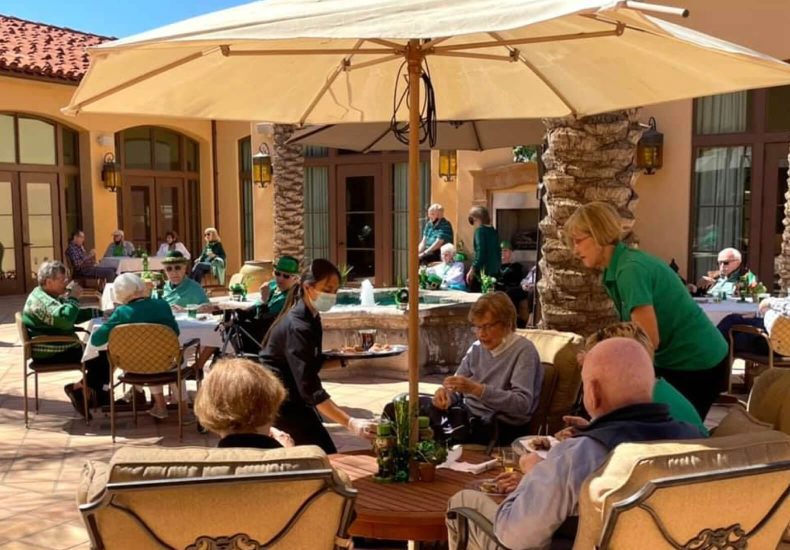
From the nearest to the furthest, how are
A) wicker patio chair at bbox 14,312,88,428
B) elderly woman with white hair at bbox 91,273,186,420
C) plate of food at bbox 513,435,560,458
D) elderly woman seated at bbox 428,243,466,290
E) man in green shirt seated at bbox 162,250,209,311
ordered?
plate of food at bbox 513,435,560,458, elderly woman with white hair at bbox 91,273,186,420, wicker patio chair at bbox 14,312,88,428, man in green shirt seated at bbox 162,250,209,311, elderly woman seated at bbox 428,243,466,290

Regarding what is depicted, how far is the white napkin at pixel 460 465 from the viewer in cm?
300

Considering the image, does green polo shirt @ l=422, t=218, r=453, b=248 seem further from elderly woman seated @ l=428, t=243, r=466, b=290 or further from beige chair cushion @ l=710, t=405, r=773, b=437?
beige chair cushion @ l=710, t=405, r=773, b=437

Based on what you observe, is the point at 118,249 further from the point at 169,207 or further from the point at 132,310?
the point at 132,310

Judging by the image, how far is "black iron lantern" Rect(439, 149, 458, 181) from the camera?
1312 centimetres

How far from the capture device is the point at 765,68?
2.86 metres

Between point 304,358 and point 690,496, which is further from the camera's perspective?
point 304,358

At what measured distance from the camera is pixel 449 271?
10047 millimetres

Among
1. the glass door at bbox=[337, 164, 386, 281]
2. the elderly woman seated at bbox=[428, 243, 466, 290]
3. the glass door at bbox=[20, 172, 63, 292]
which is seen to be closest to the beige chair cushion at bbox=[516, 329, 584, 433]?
the elderly woman seated at bbox=[428, 243, 466, 290]

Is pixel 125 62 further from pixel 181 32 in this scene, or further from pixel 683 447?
pixel 683 447

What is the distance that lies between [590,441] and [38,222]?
17.2m

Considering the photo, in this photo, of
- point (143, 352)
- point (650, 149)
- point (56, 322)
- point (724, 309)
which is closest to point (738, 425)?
point (143, 352)

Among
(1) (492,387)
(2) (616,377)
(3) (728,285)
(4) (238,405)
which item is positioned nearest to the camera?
(2) (616,377)

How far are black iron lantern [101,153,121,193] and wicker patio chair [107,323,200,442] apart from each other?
1275 cm

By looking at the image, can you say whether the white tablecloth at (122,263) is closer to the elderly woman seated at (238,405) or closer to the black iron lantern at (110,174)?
the black iron lantern at (110,174)
